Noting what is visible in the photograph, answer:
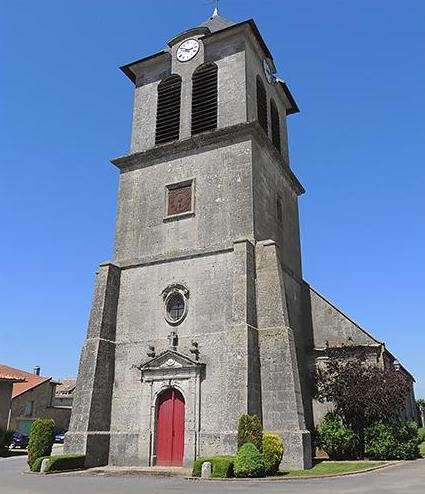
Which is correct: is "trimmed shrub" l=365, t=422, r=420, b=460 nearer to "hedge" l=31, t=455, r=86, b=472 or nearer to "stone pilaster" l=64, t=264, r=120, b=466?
"stone pilaster" l=64, t=264, r=120, b=466

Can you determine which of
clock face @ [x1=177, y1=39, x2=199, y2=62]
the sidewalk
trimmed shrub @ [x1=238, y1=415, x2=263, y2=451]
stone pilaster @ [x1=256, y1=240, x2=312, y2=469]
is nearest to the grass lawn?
stone pilaster @ [x1=256, y1=240, x2=312, y2=469]

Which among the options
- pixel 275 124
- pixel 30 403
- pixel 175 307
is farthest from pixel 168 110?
pixel 30 403

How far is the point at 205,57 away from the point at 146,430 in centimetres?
1762

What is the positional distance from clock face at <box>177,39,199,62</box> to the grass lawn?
19.5 meters

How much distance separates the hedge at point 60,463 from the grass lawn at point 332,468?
Result: 7320 mm

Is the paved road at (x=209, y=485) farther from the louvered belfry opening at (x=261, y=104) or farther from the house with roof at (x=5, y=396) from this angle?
the house with roof at (x=5, y=396)

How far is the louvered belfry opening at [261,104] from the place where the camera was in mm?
24283

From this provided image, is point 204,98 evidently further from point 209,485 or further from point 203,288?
point 209,485

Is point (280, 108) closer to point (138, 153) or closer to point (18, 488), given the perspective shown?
point (138, 153)

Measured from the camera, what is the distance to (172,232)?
21.3 m

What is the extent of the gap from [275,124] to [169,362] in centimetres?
1460

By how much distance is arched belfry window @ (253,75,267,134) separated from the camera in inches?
956

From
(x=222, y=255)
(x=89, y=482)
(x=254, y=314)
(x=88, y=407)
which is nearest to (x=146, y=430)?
(x=88, y=407)

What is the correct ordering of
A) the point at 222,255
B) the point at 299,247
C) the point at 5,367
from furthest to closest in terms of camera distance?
the point at 5,367, the point at 299,247, the point at 222,255
